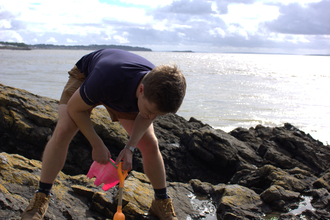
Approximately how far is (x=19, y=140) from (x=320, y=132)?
10.5 meters

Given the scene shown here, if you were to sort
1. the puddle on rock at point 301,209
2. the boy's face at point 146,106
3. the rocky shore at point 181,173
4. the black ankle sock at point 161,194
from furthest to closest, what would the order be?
the puddle on rock at point 301,209, the rocky shore at point 181,173, the black ankle sock at point 161,194, the boy's face at point 146,106

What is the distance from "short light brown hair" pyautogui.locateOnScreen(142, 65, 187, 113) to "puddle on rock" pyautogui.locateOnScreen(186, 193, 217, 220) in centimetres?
166

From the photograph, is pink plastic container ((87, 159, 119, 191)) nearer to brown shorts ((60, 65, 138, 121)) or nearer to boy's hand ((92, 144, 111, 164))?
boy's hand ((92, 144, 111, 164))

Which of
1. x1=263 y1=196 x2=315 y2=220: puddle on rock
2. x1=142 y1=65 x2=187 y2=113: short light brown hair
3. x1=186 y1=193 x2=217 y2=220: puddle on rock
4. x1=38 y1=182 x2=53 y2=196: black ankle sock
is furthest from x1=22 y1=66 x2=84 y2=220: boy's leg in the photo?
x1=263 y1=196 x2=315 y2=220: puddle on rock

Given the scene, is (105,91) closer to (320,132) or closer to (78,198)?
(78,198)

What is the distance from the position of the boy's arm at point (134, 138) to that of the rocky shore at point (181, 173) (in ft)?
2.29

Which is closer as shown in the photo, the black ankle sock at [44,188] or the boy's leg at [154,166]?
the black ankle sock at [44,188]

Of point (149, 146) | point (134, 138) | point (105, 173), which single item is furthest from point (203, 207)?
point (134, 138)

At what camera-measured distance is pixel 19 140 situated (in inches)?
183

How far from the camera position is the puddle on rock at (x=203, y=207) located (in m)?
3.26

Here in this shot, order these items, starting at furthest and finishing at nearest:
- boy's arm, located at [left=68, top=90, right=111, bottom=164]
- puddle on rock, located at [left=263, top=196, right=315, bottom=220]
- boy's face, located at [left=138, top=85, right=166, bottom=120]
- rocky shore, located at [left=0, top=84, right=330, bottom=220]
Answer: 1. puddle on rock, located at [left=263, top=196, right=315, bottom=220]
2. rocky shore, located at [left=0, top=84, right=330, bottom=220]
3. boy's arm, located at [left=68, top=90, right=111, bottom=164]
4. boy's face, located at [left=138, top=85, right=166, bottom=120]

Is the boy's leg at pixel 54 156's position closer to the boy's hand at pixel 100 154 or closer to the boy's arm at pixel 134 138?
the boy's hand at pixel 100 154

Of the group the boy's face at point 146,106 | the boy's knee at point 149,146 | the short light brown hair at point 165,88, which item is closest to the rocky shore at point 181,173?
the boy's knee at point 149,146

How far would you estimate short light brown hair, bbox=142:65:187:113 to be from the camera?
2.01m
